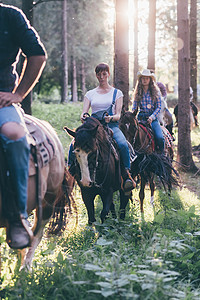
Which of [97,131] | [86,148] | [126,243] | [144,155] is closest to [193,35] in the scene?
[144,155]

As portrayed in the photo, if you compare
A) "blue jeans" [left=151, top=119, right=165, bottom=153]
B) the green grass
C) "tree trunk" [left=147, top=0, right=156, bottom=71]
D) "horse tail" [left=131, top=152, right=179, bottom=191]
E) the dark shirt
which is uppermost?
"tree trunk" [left=147, top=0, right=156, bottom=71]

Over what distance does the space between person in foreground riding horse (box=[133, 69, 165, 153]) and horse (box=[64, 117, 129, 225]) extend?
2.51 metres

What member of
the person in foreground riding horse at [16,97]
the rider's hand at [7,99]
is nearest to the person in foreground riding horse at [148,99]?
the person in foreground riding horse at [16,97]

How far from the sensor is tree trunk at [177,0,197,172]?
13.0 metres

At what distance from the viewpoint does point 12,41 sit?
4.04 meters

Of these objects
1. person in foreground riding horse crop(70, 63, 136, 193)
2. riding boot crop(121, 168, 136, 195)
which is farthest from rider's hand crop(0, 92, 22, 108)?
riding boot crop(121, 168, 136, 195)

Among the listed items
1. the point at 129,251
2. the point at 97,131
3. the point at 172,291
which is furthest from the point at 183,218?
the point at 172,291

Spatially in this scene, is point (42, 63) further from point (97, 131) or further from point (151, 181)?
point (151, 181)

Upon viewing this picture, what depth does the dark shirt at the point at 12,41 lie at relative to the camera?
3949mm

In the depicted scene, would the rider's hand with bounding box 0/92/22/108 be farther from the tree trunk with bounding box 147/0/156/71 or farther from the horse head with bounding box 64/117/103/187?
the tree trunk with bounding box 147/0/156/71

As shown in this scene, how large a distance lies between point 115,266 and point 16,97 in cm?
193

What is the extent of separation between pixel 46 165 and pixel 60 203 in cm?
107

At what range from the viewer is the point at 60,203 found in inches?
215

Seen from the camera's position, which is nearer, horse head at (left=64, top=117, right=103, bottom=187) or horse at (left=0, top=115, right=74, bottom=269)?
horse at (left=0, top=115, right=74, bottom=269)
